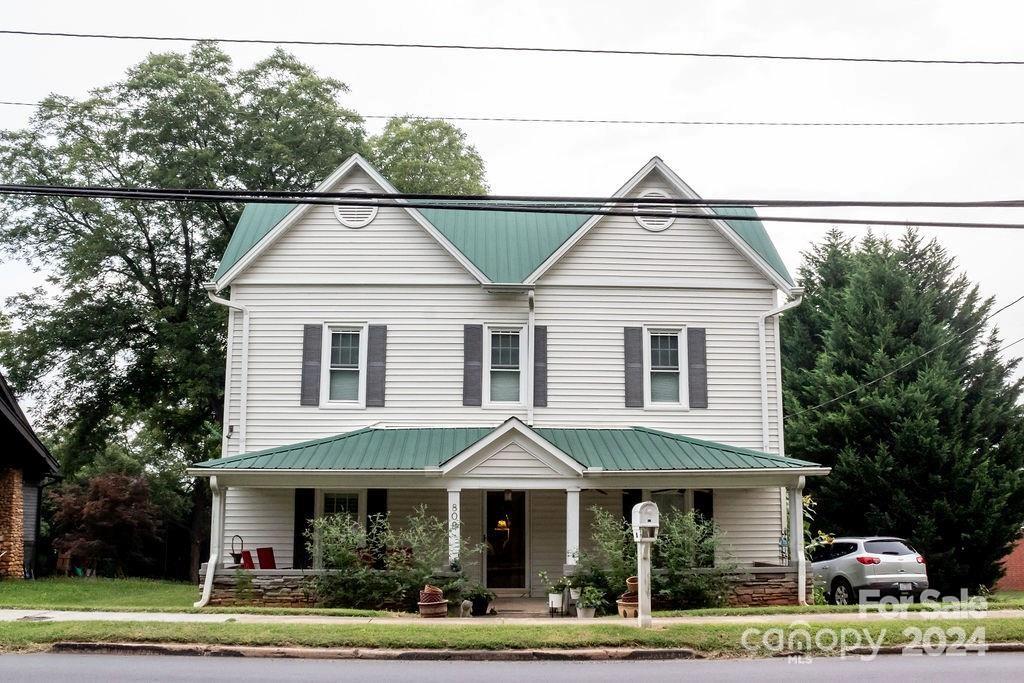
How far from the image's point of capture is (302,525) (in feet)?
70.1

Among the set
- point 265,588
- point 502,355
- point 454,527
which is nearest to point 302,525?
point 265,588

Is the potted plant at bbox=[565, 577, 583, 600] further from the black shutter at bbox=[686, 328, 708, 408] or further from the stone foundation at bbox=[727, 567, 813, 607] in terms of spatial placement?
the black shutter at bbox=[686, 328, 708, 408]

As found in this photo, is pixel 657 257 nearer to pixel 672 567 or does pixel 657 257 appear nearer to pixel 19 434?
pixel 672 567

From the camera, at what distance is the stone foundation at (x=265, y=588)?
61.7 feet

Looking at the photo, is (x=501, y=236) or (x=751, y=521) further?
(x=501, y=236)

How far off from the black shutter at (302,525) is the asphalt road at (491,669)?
328 inches

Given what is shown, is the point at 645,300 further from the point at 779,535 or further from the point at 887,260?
the point at 887,260

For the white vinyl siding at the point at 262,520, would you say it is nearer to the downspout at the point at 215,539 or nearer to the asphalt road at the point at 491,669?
the downspout at the point at 215,539

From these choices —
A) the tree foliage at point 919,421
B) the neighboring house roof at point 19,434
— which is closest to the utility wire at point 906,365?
the tree foliage at point 919,421

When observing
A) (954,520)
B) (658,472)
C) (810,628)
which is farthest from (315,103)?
(810,628)

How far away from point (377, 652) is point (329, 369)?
384 inches

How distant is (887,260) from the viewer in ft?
101

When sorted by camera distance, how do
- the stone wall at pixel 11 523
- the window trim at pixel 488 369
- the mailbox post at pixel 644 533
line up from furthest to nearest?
1. the stone wall at pixel 11 523
2. the window trim at pixel 488 369
3. the mailbox post at pixel 644 533

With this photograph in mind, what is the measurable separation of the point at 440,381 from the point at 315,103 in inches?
639
